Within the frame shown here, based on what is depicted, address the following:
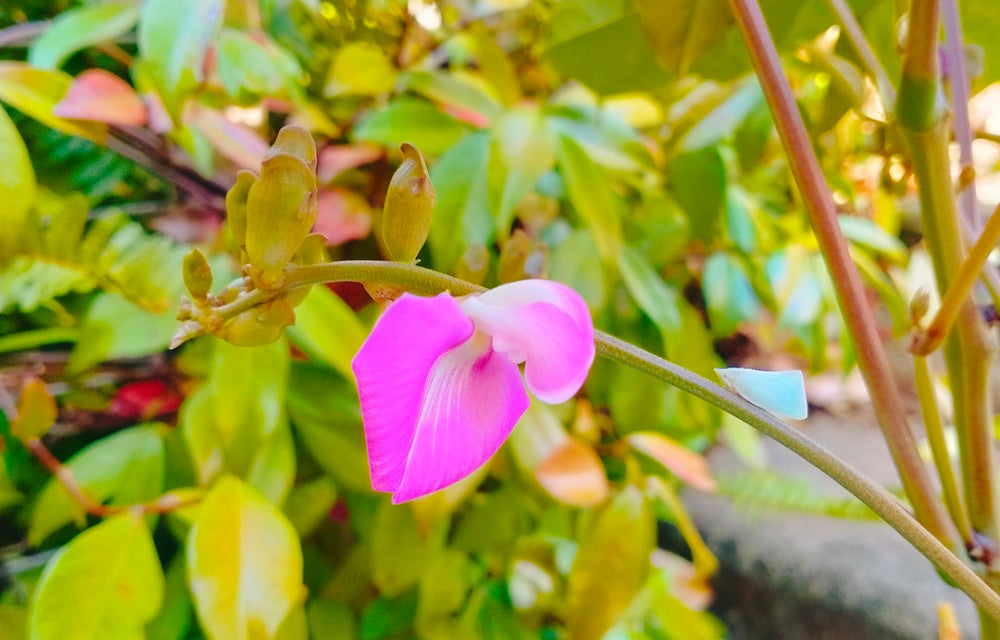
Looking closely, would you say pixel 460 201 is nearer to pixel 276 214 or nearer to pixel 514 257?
pixel 514 257

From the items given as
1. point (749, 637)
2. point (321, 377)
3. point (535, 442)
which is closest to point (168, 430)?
point (321, 377)

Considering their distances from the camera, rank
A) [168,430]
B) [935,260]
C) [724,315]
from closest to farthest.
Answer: [935,260] < [168,430] < [724,315]

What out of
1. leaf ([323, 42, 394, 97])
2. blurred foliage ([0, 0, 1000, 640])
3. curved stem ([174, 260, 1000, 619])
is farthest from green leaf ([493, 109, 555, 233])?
curved stem ([174, 260, 1000, 619])

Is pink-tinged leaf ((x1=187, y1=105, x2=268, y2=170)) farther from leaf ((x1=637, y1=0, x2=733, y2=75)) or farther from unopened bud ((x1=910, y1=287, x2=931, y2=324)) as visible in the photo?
unopened bud ((x1=910, y1=287, x2=931, y2=324))

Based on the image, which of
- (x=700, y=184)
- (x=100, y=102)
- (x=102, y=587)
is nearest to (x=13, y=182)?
(x=100, y=102)

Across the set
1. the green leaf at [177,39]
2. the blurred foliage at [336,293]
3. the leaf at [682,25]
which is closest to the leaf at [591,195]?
the blurred foliage at [336,293]

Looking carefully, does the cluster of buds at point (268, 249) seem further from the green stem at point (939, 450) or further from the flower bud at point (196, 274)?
the green stem at point (939, 450)

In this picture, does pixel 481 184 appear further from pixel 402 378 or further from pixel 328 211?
pixel 402 378
